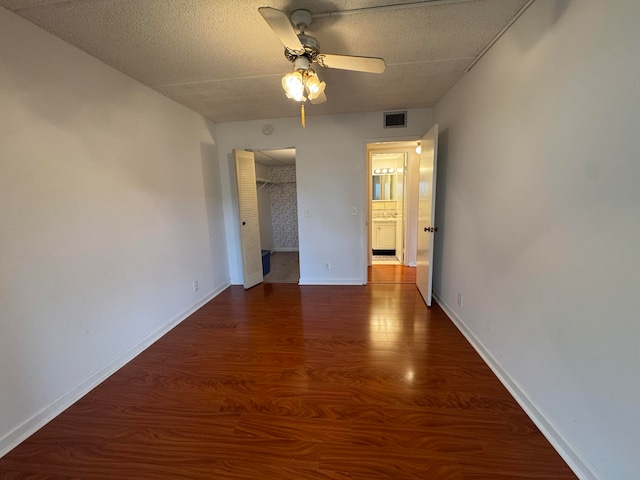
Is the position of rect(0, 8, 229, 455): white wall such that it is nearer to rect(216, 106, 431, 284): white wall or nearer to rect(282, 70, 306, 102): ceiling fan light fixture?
rect(216, 106, 431, 284): white wall

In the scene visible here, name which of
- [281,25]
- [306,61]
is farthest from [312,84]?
[281,25]

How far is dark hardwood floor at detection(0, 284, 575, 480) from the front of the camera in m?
1.25

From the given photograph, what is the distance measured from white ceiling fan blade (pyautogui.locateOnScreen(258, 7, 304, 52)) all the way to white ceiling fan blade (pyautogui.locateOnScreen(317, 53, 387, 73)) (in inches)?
7.7

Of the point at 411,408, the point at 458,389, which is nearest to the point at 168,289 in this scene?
the point at 411,408

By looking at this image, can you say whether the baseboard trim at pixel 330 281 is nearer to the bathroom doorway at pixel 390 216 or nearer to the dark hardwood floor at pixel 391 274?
the dark hardwood floor at pixel 391 274

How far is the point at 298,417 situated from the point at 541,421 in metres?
1.38

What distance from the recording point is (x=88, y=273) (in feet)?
5.85

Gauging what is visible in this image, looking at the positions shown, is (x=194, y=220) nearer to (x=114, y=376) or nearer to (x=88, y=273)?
(x=88, y=273)

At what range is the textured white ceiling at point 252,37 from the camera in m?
1.43

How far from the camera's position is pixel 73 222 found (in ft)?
5.55

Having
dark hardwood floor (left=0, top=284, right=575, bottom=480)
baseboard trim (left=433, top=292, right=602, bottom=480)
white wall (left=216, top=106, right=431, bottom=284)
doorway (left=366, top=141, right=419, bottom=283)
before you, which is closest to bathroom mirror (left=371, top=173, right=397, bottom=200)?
doorway (left=366, top=141, right=419, bottom=283)

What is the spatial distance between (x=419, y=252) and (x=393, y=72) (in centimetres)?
213

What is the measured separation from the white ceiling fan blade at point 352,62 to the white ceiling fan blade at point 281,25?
0.19 metres

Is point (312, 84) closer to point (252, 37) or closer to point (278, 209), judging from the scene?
point (252, 37)
